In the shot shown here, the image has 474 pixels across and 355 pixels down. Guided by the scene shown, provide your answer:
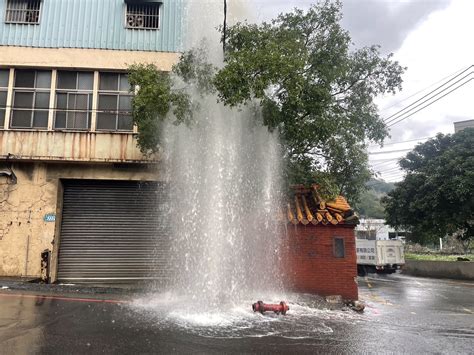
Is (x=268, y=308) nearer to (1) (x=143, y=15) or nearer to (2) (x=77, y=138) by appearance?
(2) (x=77, y=138)

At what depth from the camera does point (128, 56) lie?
15.3 metres

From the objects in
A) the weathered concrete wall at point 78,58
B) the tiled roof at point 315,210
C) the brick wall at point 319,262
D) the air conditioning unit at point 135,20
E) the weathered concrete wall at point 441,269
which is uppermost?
the air conditioning unit at point 135,20

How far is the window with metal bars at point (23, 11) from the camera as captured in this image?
15.6 meters

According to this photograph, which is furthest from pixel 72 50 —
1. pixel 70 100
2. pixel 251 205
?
pixel 251 205

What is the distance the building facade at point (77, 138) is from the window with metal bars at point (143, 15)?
0.04 m

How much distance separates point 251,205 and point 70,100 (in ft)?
28.5

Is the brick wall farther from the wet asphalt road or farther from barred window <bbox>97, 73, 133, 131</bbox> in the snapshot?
barred window <bbox>97, 73, 133, 131</bbox>

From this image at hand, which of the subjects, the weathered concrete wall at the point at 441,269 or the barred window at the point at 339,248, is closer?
the barred window at the point at 339,248

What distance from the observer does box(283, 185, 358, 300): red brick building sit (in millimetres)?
10594

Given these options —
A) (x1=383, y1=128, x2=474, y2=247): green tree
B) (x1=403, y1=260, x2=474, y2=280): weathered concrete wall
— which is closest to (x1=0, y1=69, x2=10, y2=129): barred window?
(x1=383, y1=128, x2=474, y2=247): green tree

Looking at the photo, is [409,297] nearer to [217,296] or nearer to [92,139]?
[217,296]

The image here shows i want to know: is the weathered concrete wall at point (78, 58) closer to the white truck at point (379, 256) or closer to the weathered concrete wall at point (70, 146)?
the weathered concrete wall at point (70, 146)

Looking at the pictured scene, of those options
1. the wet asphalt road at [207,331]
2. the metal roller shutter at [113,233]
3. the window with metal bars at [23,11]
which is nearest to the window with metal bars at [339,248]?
the wet asphalt road at [207,331]

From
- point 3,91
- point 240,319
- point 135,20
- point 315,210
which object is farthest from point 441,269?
point 3,91
